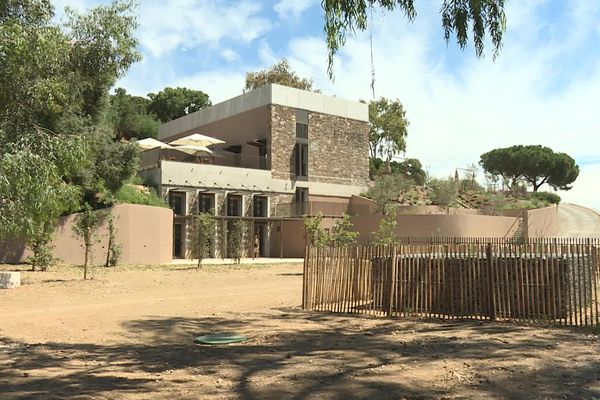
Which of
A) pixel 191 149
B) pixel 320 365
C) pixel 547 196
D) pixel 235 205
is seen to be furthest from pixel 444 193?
pixel 320 365

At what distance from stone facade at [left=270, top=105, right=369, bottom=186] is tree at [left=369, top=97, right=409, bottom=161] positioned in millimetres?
9492

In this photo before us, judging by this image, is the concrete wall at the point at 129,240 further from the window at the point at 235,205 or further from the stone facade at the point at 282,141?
the stone facade at the point at 282,141

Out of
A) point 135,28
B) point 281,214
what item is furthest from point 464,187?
point 135,28

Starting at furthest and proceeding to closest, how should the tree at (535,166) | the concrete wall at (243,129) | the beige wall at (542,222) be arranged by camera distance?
1. the tree at (535,166)
2. the concrete wall at (243,129)
3. the beige wall at (542,222)

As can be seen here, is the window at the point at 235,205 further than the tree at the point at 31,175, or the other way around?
the window at the point at 235,205

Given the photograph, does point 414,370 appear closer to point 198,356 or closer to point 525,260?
point 198,356

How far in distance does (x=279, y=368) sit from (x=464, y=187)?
1713 inches

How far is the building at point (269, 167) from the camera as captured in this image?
34219 millimetres

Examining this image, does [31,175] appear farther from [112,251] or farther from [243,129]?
[243,129]

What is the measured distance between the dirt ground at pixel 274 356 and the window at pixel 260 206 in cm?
2460

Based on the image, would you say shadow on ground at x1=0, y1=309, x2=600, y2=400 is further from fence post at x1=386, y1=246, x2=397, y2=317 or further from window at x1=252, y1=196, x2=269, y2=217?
window at x1=252, y1=196, x2=269, y2=217

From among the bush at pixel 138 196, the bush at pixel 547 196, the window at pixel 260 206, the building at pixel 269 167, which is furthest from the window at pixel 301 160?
the bush at pixel 547 196

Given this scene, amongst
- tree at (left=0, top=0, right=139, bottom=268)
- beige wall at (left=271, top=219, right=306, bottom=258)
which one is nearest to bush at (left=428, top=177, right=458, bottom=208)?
beige wall at (left=271, top=219, right=306, bottom=258)

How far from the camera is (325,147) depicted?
4059cm
